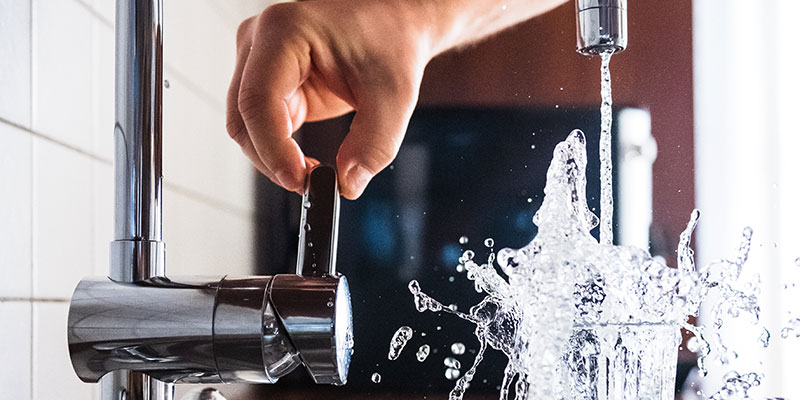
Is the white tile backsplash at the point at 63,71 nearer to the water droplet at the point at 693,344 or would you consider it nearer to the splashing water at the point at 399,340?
the splashing water at the point at 399,340

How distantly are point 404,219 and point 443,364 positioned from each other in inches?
6.1

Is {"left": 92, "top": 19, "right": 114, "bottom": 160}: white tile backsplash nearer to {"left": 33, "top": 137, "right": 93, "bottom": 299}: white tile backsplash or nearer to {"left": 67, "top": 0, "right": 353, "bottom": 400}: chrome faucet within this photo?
{"left": 33, "top": 137, "right": 93, "bottom": 299}: white tile backsplash

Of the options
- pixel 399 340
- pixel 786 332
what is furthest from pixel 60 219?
pixel 786 332

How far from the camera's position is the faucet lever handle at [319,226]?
0.47 m

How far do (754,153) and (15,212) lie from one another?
28.7 inches

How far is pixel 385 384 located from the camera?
0.85 m

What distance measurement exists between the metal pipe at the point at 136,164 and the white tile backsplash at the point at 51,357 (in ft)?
→ 0.28

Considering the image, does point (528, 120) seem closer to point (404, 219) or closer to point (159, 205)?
point (404, 219)

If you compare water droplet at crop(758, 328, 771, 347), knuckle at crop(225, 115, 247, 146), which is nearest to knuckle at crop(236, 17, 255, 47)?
knuckle at crop(225, 115, 247, 146)

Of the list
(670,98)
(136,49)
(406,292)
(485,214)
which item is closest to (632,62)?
(670,98)

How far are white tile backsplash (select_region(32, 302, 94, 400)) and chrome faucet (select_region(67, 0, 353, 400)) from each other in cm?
9

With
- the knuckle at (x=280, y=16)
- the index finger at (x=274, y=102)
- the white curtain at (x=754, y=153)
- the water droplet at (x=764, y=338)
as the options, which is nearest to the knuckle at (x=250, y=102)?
the index finger at (x=274, y=102)

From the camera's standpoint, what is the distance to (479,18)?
88cm

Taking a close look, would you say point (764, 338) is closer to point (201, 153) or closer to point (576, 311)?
point (576, 311)
